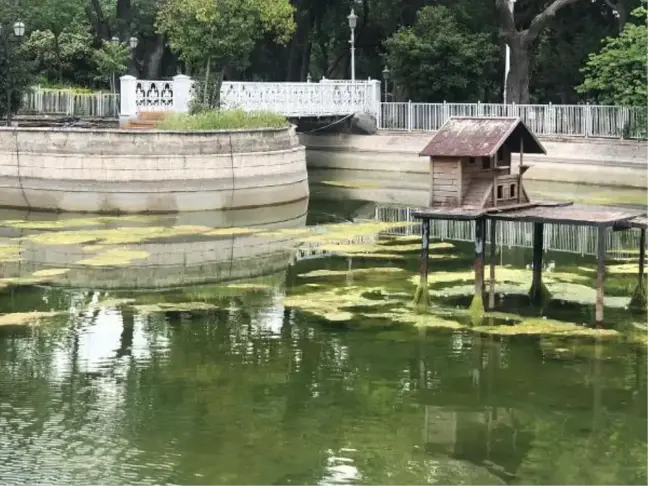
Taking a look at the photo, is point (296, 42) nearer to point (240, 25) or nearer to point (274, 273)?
point (240, 25)

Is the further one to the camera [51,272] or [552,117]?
[552,117]

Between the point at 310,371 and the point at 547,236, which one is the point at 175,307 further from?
the point at 547,236

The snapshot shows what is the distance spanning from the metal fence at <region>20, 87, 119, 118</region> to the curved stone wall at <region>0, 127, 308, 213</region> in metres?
10.2

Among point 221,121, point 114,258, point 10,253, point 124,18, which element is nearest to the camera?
point 114,258

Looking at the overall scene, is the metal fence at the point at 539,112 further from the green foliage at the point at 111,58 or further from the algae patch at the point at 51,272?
the algae patch at the point at 51,272

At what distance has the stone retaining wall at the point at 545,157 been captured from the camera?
4009 cm

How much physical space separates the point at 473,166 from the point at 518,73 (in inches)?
1093

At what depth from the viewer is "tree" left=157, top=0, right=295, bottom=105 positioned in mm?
44219

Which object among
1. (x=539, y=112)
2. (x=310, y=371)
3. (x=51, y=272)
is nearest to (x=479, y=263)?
(x=310, y=371)

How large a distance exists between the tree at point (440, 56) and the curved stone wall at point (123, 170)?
16224 millimetres

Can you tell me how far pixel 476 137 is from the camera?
19250mm

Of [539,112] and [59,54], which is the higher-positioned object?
[59,54]

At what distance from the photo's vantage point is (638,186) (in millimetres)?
39156

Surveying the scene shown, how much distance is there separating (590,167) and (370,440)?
95.7 feet
